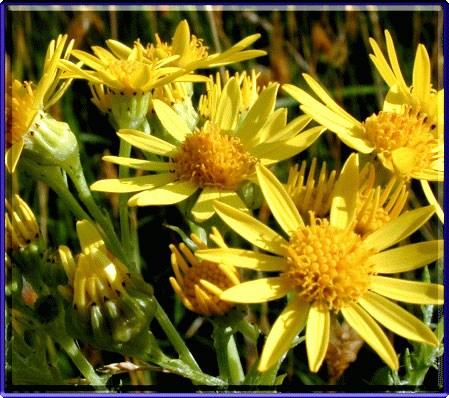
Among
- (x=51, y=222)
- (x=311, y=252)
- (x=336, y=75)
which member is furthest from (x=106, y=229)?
(x=336, y=75)

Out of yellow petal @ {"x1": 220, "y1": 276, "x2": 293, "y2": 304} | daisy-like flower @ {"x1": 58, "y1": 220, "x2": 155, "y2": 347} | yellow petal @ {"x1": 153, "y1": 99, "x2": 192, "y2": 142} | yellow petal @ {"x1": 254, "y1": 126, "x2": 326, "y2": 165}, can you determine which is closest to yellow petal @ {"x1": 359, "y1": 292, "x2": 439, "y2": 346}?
yellow petal @ {"x1": 220, "y1": 276, "x2": 293, "y2": 304}

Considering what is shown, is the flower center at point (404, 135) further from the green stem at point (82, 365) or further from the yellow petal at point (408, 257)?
the green stem at point (82, 365)

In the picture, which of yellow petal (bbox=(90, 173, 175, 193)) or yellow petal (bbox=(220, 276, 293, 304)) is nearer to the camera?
yellow petal (bbox=(220, 276, 293, 304))

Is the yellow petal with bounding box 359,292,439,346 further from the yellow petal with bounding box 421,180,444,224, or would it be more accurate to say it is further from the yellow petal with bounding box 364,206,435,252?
the yellow petal with bounding box 421,180,444,224

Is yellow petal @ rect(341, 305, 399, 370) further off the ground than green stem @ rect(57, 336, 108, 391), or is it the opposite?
yellow petal @ rect(341, 305, 399, 370)

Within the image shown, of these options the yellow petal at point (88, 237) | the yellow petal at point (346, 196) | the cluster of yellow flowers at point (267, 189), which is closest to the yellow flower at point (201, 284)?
the cluster of yellow flowers at point (267, 189)
